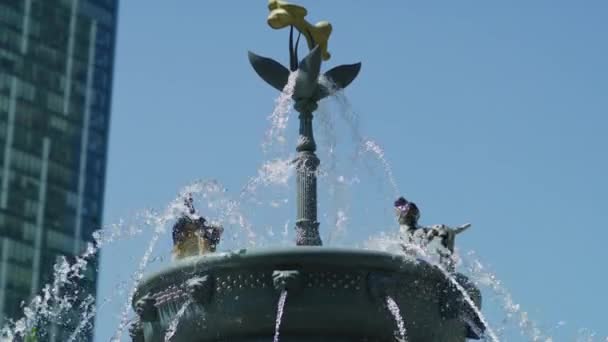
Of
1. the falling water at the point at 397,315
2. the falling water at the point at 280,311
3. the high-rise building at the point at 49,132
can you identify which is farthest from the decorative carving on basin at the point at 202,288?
the high-rise building at the point at 49,132

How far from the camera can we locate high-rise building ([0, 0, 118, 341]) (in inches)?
3231

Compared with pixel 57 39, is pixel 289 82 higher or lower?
lower

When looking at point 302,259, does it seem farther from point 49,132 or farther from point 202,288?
point 49,132

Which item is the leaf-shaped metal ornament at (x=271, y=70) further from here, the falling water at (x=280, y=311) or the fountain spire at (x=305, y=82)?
the falling water at (x=280, y=311)

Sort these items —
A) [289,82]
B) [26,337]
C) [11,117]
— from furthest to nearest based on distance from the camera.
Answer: [11,117] < [26,337] < [289,82]

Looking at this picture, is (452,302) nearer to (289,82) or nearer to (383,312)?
(383,312)

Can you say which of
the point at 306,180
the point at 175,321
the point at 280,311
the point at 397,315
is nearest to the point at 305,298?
the point at 280,311

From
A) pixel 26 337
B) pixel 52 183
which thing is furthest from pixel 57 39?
pixel 26 337

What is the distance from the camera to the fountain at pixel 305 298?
9.28 meters

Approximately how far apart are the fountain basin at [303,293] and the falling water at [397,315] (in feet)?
0.09

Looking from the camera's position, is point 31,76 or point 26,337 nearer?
point 26,337

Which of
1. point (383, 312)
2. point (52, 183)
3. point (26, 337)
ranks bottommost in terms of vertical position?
point (383, 312)

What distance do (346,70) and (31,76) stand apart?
77994mm

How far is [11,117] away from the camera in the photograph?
278ft
